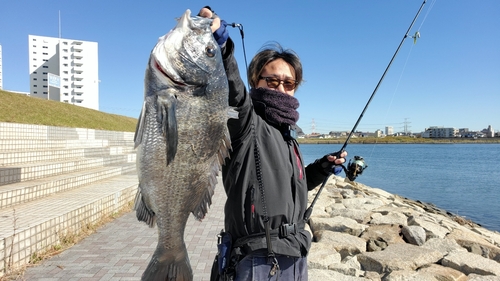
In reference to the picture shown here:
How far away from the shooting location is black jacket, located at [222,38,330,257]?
72.4 inches

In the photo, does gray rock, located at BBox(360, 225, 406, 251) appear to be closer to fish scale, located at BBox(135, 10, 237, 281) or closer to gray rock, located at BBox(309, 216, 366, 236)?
gray rock, located at BBox(309, 216, 366, 236)

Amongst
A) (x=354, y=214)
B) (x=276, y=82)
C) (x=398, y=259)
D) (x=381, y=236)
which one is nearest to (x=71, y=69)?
(x=354, y=214)

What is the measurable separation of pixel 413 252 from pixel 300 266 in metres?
4.64

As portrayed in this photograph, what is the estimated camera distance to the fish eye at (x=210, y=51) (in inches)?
64.3

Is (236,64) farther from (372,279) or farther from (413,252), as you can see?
(413,252)

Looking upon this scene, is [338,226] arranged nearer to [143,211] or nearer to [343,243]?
[343,243]

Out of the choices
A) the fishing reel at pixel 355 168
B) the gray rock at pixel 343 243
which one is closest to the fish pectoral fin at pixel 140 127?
the fishing reel at pixel 355 168

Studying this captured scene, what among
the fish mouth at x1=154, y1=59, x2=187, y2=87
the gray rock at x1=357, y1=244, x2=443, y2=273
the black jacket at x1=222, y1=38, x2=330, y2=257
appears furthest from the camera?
the gray rock at x1=357, y1=244, x2=443, y2=273

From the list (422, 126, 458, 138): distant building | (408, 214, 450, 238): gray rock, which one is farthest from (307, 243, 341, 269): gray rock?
(422, 126, 458, 138): distant building

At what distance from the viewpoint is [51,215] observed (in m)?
4.93

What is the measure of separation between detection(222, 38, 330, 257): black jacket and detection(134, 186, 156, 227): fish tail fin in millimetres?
440

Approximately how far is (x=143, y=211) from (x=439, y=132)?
408 feet

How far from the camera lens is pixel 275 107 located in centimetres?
215

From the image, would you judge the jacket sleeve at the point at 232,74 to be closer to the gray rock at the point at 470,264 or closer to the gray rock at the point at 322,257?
the gray rock at the point at 322,257
